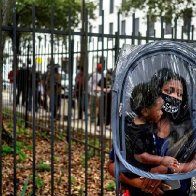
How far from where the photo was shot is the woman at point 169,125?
260 cm

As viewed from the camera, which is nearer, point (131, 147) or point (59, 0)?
point (131, 147)

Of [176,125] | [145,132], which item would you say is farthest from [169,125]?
[145,132]

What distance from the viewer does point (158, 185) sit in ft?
8.57

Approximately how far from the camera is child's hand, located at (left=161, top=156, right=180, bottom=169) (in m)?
2.59

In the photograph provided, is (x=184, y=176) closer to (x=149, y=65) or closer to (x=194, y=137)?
(x=194, y=137)

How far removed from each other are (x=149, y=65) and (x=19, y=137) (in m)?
6.16

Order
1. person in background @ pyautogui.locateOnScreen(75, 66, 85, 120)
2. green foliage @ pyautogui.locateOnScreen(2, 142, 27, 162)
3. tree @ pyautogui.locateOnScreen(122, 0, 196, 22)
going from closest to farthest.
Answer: green foliage @ pyautogui.locateOnScreen(2, 142, 27, 162), person in background @ pyautogui.locateOnScreen(75, 66, 85, 120), tree @ pyautogui.locateOnScreen(122, 0, 196, 22)

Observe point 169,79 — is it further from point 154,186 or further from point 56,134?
point 56,134

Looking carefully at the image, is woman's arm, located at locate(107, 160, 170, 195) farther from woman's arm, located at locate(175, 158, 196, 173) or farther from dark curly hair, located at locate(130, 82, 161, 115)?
dark curly hair, located at locate(130, 82, 161, 115)

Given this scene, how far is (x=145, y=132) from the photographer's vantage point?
258 cm

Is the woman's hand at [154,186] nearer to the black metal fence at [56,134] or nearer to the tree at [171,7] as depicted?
the black metal fence at [56,134]

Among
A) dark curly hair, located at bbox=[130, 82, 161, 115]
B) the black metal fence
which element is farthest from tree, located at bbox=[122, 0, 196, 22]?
dark curly hair, located at bbox=[130, 82, 161, 115]

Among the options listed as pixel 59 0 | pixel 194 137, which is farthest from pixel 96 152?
pixel 59 0

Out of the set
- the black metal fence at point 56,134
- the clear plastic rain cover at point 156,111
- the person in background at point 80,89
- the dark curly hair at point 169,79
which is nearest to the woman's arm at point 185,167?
the clear plastic rain cover at point 156,111
